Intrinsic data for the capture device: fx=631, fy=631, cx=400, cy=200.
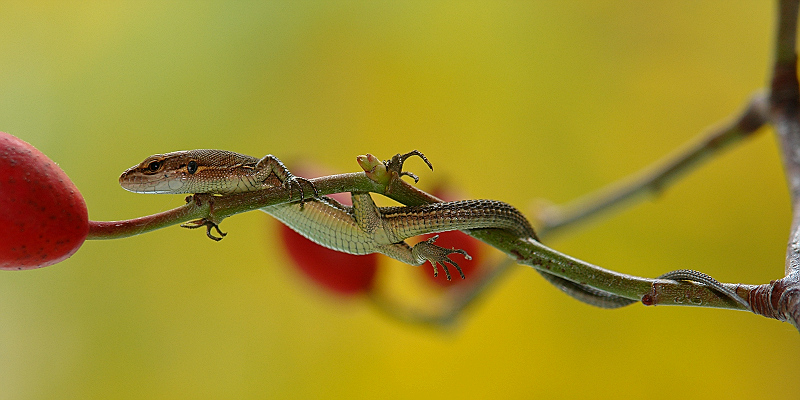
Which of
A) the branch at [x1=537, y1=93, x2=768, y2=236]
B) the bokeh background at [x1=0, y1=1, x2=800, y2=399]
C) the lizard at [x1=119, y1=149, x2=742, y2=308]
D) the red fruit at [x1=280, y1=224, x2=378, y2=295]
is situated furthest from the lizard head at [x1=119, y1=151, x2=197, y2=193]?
the bokeh background at [x1=0, y1=1, x2=800, y2=399]

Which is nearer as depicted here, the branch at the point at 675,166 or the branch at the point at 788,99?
the branch at the point at 788,99

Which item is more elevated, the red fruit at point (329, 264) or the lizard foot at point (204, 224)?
the red fruit at point (329, 264)

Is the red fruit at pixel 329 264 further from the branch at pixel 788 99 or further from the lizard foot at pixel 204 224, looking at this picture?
the branch at pixel 788 99

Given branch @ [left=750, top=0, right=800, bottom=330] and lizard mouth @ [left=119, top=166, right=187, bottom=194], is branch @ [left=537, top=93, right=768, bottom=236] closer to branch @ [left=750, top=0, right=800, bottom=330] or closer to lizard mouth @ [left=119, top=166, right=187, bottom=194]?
branch @ [left=750, top=0, right=800, bottom=330]

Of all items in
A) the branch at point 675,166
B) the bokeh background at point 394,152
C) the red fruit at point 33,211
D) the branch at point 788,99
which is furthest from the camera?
the bokeh background at point 394,152

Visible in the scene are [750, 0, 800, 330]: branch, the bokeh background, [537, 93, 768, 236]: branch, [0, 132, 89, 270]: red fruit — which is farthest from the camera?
the bokeh background

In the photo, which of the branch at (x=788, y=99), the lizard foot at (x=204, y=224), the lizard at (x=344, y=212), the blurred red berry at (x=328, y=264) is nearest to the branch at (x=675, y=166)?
the branch at (x=788, y=99)

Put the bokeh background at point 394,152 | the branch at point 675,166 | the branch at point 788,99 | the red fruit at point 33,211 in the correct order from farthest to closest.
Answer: the bokeh background at point 394,152
the branch at point 675,166
the branch at point 788,99
the red fruit at point 33,211
